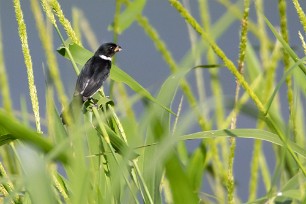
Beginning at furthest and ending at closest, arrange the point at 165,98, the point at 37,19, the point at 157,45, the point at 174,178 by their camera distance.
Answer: the point at 165,98
the point at 157,45
the point at 37,19
the point at 174,178

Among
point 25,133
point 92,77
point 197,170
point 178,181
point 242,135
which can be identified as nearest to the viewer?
point 178,181

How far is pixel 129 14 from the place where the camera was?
117 cm

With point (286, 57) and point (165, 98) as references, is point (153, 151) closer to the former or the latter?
point (165, 98)

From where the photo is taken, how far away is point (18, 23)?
3.60ft

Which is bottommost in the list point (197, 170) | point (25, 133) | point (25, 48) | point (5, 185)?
point (197, 170)

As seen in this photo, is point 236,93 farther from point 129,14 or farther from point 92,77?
point 92,77

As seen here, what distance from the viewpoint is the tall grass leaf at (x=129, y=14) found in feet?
3.79

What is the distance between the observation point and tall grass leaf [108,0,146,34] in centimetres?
115

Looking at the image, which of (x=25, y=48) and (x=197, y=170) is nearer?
(x=25, y=48)

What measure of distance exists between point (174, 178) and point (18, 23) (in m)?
0.57

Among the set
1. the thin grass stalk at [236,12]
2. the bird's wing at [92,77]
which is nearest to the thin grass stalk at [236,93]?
the thin grass stalk at [236,12]

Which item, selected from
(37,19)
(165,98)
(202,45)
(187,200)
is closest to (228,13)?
(202,45)

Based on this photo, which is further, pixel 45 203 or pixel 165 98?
pixel 165 98

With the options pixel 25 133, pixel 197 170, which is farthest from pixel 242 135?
pixel 25 133
